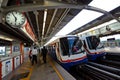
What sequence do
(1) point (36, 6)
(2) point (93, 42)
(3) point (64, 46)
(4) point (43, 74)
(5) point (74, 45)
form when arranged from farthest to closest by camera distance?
(2) point (93, 42)
(5) point (74, 45)
(3) point (64, 46)
(4) point (43, 74)
(1) point (36, 6)

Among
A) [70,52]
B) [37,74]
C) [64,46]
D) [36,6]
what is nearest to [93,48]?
[70,52]

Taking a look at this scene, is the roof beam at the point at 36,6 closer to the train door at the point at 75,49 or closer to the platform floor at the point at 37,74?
the train door at the point at 75,49

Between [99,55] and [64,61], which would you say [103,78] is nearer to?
[64,61]

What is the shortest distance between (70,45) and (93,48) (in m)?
3.45

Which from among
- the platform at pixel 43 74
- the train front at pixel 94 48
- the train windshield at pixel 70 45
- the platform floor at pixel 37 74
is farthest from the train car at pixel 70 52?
the train front at pixel 94 48

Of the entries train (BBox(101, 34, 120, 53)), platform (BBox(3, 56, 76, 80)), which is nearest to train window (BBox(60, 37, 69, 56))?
platform (BBox(3, 56, 76, 80))

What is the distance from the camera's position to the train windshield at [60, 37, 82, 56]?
27.0ft

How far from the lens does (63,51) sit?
322 inches

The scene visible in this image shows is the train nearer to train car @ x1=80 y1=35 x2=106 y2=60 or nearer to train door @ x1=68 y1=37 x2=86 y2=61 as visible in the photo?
train car @ x1=80 y1=35 x2=106 y2=60

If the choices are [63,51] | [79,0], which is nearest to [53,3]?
[79,0]

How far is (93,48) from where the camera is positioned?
10883mm

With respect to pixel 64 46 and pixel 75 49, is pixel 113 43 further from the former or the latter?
pixel 64 46

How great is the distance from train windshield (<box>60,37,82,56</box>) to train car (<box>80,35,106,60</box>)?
2.53 metres

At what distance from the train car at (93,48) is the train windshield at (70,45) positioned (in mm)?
2533
